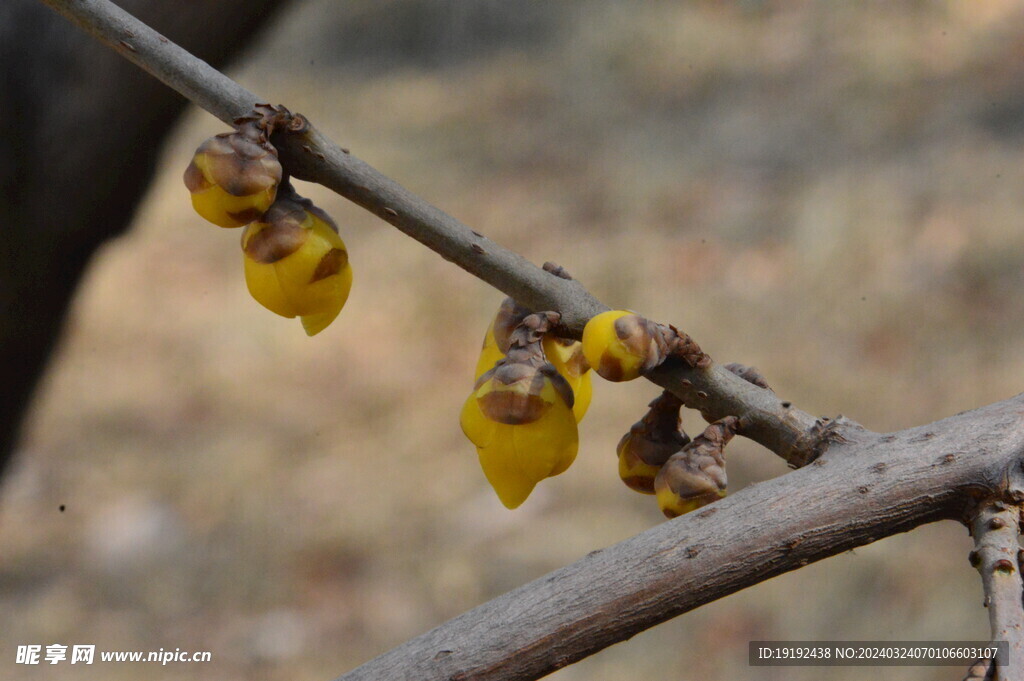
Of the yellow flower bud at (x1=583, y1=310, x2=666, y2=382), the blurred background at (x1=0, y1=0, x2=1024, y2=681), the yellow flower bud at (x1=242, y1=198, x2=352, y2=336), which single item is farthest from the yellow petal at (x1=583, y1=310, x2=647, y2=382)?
the blurred background at (x1=0, y1=0, x2=1024, y2=681)

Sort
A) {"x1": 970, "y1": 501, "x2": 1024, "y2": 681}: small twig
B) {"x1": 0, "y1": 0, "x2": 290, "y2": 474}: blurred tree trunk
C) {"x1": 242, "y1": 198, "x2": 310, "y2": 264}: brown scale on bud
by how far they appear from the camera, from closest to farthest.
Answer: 1. {"x1": 970, "y1": 501, "x2": 1024, "y2": 681}: small twig
2. {"x1": 242, "y1": 198, "x2": 310, "y2": 264}: brown scale on bud
3. {"x1": 0, "y1": 0, "x2": 290, "y2": 474}: blurred tree trunk

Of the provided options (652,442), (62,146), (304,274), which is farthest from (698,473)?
(62,146)

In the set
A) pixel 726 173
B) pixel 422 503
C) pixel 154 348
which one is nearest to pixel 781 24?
pixel 726 173

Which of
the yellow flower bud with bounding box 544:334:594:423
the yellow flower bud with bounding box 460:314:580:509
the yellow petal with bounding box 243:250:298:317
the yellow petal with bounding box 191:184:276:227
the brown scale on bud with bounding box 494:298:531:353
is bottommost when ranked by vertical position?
the yellow flower bud with bounding box 460:314:580:509

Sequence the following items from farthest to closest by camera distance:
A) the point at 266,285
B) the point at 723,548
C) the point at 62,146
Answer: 1. the point at 62,146
2. the point at 266,285
3. the point at 723,548

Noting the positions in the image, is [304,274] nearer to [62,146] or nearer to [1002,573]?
[1002,573]

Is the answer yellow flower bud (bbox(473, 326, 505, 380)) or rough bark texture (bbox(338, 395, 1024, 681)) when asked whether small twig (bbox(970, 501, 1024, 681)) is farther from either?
yellow flower bud (bbox(473, 326, 505, 380))
